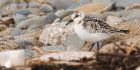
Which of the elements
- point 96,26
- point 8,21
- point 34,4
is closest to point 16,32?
point 8,21

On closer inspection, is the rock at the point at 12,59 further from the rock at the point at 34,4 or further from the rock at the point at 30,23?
the rock at the point at 34,4

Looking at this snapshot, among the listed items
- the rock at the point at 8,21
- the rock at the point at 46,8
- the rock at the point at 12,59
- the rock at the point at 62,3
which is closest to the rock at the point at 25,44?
the rock at the point at 12,59

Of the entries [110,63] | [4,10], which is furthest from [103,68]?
[4,10]

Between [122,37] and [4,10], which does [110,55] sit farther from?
[4,10]

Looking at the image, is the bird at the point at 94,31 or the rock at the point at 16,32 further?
the rock at the point at 16,32

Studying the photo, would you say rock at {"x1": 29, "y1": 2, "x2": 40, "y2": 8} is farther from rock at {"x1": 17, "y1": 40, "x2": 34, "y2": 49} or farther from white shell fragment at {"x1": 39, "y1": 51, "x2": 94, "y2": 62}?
white shell fragment at {"x1": 39, "y1": 51, "x2": 94, "y2": 62}

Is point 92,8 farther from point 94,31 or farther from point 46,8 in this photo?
point 94,31

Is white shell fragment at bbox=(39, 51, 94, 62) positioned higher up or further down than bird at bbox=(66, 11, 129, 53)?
further down

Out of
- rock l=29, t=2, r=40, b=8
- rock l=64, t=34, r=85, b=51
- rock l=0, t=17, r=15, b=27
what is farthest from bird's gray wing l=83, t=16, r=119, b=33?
rock l=29, t=2, r=40, b=8
